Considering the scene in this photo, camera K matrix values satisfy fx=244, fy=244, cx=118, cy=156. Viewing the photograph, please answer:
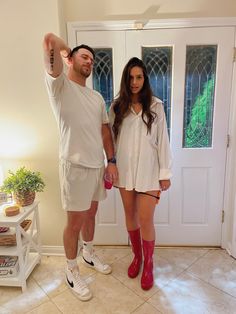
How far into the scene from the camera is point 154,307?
155cm

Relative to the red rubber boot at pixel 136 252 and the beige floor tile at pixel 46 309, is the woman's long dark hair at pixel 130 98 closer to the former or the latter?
the red rubber boot at pixel 136 252

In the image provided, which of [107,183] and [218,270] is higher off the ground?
[107,183]

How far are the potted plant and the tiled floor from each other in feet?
1.95

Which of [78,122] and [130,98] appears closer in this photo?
[78,122]

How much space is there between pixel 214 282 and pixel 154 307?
516 millimetres

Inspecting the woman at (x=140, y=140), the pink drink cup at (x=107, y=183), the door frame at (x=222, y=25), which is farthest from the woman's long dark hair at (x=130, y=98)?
the door frame at (x=222, y=25)

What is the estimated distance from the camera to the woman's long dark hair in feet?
5.10

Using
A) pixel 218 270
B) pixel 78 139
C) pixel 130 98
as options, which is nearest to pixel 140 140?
pixel 130 98

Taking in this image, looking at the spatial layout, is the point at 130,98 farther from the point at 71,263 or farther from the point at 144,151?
the point at 71,263

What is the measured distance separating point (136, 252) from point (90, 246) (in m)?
0.37

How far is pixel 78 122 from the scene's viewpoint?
1456 millimetres

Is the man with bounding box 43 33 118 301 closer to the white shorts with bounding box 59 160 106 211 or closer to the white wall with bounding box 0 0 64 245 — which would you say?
the white shorts with bounding box 59 160 106 211

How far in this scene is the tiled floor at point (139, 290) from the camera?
1.55m

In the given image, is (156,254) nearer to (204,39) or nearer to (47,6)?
(204,39)
